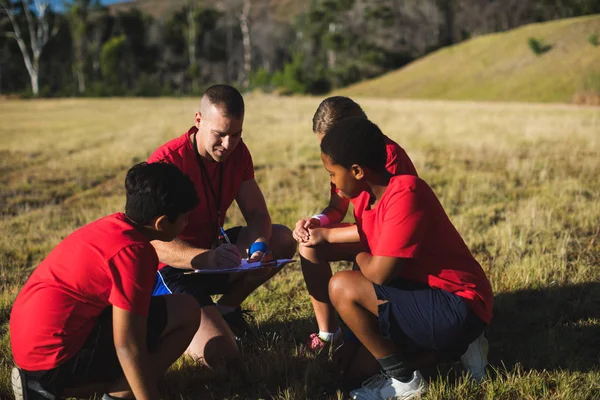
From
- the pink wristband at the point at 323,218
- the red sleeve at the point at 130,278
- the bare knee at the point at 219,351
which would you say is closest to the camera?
the red sleeve at the point at 130,278


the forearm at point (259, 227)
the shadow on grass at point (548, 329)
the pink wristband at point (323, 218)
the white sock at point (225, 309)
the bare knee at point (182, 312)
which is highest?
the pink wristband at point (323, 218)

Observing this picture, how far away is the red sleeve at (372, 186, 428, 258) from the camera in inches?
121

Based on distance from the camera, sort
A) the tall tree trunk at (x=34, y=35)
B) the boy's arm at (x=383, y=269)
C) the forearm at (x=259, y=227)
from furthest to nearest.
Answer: the tall tree trunk at (x=34, y=35), the forearm at (x=259, y=227), the boy's arm at (x=383, y=269)

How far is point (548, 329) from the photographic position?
413 centimetres

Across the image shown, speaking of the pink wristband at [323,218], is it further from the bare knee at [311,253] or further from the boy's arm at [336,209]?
the bare knee at [311,253]

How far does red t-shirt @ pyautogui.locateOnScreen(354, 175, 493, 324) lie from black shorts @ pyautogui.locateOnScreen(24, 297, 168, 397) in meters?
1.20

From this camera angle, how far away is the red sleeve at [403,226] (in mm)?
3064

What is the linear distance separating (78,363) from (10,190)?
751 centimetres

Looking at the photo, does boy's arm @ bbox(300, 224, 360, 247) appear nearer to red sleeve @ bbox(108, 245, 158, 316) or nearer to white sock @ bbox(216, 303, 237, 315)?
white sock @ bbox(216, 303, 237, 315)

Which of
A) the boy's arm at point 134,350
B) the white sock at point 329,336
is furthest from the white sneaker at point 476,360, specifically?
the boy's arm at point 134,350

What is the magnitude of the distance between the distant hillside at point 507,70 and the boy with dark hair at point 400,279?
3868cm

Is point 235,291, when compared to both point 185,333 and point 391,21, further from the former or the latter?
point 391,21

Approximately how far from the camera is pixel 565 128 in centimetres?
1630

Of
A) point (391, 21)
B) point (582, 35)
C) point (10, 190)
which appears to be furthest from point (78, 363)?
point (391, 21)
